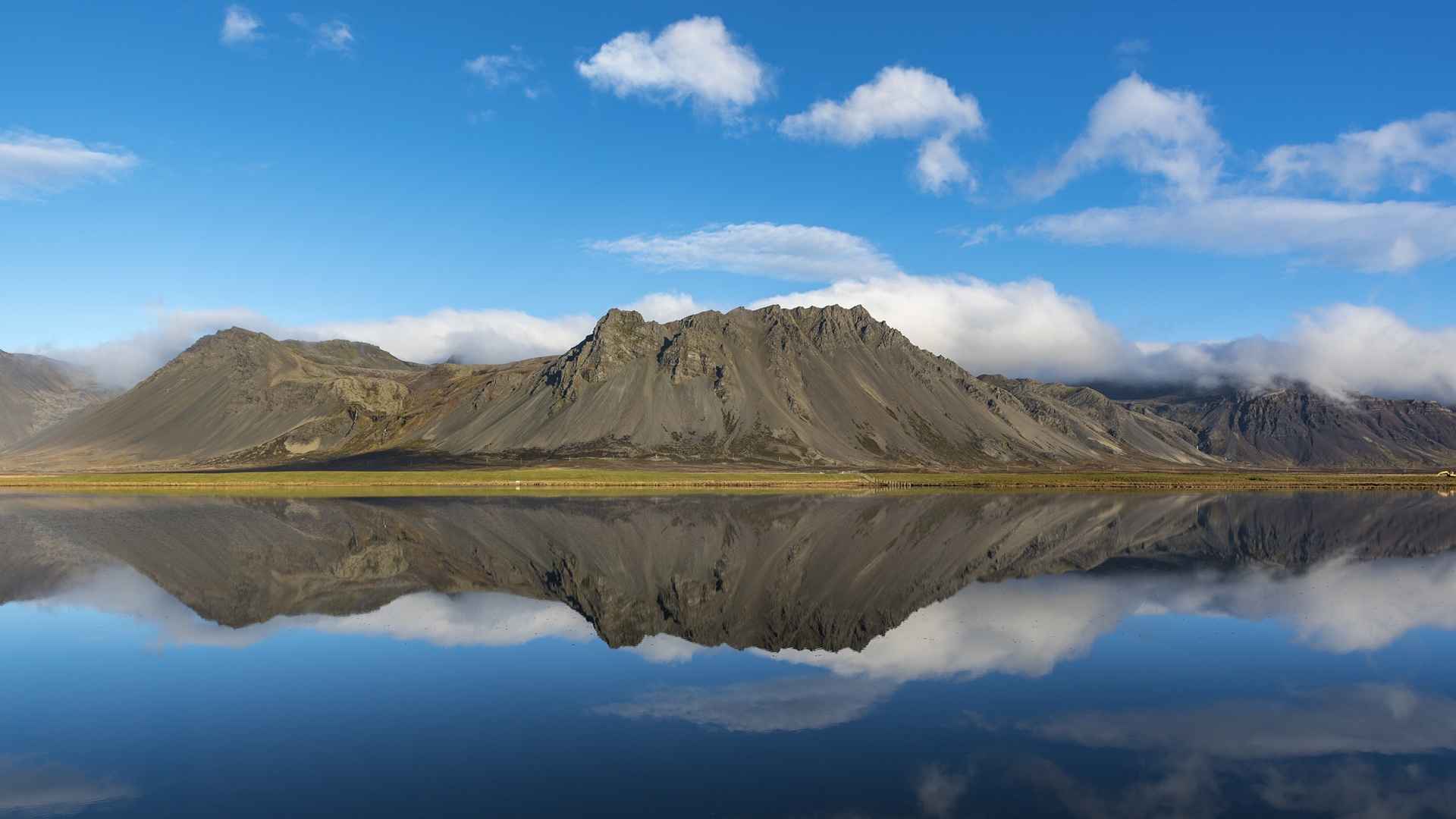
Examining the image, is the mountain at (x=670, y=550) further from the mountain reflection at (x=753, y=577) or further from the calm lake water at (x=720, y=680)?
the calm lake water at (x=720, y=680)

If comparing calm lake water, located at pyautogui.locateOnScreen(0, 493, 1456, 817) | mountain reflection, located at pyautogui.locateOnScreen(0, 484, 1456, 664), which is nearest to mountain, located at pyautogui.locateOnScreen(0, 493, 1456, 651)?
mountain reflection, located at pyautogui.locateOnScreen(0, 484, 1456, 664)

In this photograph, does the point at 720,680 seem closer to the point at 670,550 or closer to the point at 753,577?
the point at 753,577

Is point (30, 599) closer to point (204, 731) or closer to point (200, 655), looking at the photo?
point (200, 655)

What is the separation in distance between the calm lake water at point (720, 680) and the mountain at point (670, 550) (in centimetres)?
56

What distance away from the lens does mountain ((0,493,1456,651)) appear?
50.6m

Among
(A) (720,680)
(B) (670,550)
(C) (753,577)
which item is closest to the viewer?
(A) (720,680)

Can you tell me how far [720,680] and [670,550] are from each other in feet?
129

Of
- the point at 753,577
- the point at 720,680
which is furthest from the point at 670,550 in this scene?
the point at 720,680

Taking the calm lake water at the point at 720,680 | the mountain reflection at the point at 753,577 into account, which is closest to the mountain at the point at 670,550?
the mountain reflection at the point at 753,577

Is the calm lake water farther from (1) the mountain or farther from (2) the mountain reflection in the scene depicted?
(1) the mountain

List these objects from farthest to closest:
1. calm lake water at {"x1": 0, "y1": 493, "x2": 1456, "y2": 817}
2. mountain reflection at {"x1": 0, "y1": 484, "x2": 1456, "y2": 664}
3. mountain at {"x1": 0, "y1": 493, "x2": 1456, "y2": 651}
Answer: mountain at {"x1": 0, "y1": 493, "x2": 1456, "y2": 651}, mountain reflection at {"x1": 0, "y1": 484, "x2": 1456, "y2": 664}, calm lake water at {"x1": 0, "y1": 493, "x2": 1456, "y2": 817}

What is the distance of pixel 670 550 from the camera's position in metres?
73.2

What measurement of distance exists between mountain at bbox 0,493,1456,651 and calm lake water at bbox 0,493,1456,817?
1.85 ft

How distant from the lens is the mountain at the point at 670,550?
5059 centimetres
